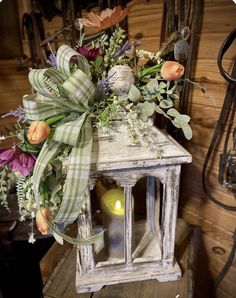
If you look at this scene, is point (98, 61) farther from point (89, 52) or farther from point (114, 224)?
point (114, 224)

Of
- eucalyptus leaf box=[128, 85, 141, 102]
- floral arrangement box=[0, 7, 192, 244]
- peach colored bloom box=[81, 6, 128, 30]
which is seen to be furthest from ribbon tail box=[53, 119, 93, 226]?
peach colored bloom box=[81, 6, 128, 30]

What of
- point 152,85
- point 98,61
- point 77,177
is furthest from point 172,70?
point 77,177

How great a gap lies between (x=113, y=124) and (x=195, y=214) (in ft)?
1.87

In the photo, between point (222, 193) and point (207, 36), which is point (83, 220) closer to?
point (222, 193)

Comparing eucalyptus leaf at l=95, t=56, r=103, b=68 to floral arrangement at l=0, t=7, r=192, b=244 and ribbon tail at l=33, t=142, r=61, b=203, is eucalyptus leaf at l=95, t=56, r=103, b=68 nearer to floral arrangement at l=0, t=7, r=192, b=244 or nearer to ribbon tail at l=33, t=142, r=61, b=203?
floral arrangement at l=0, t=7, r=192, b=244

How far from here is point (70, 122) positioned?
468 millimetres

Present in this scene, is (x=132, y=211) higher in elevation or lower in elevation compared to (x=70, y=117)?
lower

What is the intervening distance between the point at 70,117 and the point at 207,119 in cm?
48

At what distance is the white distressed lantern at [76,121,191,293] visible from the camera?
0.49m

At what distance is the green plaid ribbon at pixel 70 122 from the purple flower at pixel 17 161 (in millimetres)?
33

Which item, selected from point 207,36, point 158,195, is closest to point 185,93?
point 207,36

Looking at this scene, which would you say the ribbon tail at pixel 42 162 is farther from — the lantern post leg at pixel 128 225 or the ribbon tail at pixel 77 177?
the lantern post leg at pixel 128 225

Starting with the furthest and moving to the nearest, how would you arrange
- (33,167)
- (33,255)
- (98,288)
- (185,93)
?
(33,255) → (185,93) → (98,288) → (33,167)

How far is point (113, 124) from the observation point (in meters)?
0.55
